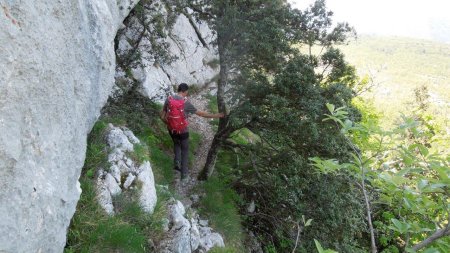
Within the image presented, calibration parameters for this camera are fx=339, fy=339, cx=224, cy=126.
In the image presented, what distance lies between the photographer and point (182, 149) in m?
10.5

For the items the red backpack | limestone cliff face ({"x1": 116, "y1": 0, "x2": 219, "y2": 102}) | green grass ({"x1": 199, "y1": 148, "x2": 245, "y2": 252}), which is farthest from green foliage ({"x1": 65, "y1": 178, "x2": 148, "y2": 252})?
limestone cliff face ({"x1": 116, "y1": 0, "x2": 219, "y2": 102})

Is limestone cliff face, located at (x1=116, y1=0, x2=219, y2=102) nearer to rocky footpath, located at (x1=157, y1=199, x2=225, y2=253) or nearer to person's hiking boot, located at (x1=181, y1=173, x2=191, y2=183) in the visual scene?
person's hiking boot, located at (x1=181, y1=173, x2=191, y2=183)

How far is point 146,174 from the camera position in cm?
791

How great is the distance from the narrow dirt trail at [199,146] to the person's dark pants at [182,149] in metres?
0.46

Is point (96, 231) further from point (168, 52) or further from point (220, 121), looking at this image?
point (168, 52)

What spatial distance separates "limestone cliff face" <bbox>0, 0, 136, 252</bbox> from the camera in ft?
11.4

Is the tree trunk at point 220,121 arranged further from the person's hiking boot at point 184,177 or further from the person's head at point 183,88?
the person's head at point 183,88

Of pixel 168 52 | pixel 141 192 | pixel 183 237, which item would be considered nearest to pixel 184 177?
pixel 141 192

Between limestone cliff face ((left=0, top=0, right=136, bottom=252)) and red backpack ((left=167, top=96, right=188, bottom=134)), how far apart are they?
4060 millimetres

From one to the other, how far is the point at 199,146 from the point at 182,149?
3341 mm

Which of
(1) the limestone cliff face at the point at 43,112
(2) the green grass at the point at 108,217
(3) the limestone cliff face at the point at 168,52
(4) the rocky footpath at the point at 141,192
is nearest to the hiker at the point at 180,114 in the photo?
(2) the green grass at the point at 108,217

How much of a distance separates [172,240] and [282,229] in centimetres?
459

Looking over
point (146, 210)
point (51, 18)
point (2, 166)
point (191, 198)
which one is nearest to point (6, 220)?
point (2, 166)

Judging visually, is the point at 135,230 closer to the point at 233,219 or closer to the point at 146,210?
the point at 146,210
